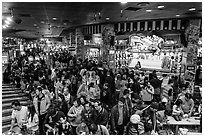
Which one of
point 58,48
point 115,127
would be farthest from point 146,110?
point 58,48

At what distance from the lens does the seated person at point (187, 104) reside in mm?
5090

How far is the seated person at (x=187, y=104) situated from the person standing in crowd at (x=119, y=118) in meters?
1.65

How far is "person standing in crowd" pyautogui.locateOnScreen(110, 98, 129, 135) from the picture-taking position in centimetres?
419

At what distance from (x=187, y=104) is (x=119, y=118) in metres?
1.93

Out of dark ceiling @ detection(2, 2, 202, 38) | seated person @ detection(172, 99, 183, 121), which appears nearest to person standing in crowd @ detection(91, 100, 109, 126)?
seated person @ detection(172, 99, 183, 121)

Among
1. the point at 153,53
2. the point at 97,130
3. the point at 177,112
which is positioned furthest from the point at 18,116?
the point at 153,53

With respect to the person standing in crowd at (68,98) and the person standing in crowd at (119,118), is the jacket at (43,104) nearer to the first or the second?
the person standing in crowd at (68,98)

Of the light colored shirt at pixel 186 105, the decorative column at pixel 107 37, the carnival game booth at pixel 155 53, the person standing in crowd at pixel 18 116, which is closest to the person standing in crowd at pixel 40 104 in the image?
the person standing in crowd at pixel 18 116

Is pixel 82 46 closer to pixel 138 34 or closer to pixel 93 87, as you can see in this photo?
pixel 138 34

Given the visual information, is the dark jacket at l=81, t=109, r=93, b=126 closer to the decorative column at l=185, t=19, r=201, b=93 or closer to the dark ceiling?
the dark ceiling

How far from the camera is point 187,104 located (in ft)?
17.0

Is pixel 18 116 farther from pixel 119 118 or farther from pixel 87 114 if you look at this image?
pixel 119 118

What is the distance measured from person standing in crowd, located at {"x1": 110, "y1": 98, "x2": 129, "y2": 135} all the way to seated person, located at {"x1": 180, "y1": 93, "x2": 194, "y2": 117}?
1651mm

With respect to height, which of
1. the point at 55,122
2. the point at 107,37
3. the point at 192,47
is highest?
the point at 107,37
